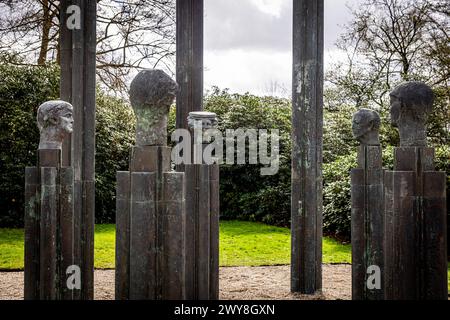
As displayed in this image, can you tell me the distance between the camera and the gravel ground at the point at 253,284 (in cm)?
639

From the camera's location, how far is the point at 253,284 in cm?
714

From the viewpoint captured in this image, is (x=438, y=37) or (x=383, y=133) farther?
(x=383, y=133)

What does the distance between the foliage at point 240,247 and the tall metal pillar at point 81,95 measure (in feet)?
7.56

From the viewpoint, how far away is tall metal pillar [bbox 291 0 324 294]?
6.55m

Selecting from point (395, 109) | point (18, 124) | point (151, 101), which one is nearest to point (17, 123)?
point (18, 124)

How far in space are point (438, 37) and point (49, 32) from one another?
10046 millimetres

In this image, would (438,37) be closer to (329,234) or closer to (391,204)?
(329,234)

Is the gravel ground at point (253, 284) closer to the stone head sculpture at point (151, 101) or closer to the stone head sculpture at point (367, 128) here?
the stone head sculpture at point (367, 128)

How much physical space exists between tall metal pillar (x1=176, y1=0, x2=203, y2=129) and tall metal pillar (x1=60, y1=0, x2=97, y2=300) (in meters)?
1.30

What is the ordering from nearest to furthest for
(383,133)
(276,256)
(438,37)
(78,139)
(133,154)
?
(133,154) → (78,139) → (276,256) → (438,37) → (383,133)

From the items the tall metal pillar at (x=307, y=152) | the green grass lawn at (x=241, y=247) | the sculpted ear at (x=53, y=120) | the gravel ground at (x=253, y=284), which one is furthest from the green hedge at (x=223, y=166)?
the sculpted ear at (x=53, y=120)

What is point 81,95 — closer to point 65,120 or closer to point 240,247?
point 65,120

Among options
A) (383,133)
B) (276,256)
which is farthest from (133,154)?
(383,133)

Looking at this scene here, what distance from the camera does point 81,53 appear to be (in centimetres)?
618
